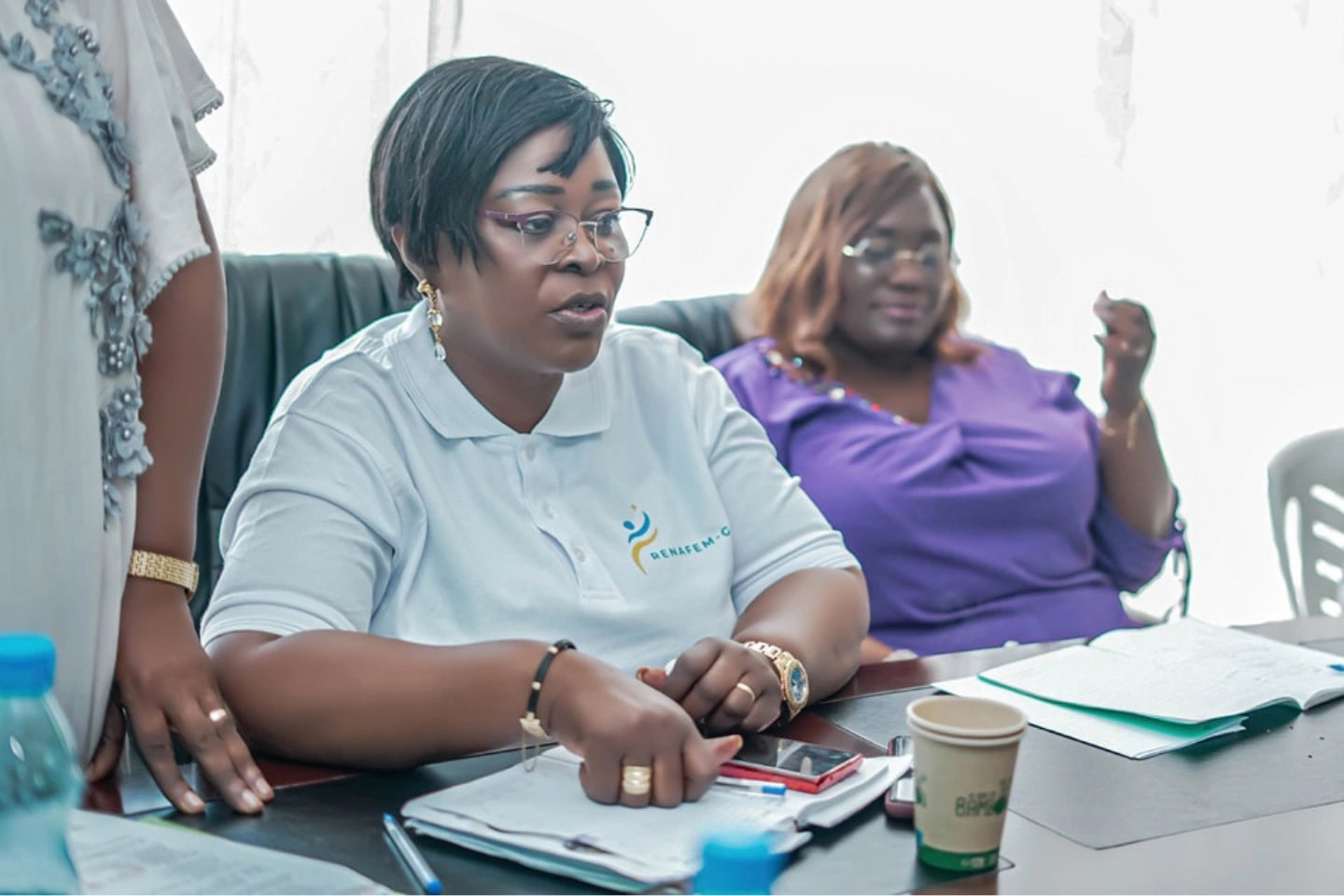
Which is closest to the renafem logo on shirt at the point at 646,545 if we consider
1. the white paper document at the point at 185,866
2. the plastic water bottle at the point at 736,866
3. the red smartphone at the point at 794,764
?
the red smartphone at the point at 794,764

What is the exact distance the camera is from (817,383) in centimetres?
221

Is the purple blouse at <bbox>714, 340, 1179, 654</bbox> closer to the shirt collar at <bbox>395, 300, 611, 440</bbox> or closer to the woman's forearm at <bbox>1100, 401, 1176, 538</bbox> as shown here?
the woman's forearm at <bbox>1100, 401, 1176, 538</bbox>

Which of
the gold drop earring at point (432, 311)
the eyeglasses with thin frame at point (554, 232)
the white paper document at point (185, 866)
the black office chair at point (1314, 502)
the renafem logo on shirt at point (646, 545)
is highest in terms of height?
the eyeglasses with thin frame at point (554, 232)

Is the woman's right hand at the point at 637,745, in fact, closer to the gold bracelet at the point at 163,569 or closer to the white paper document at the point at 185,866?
the white paper document at the point at 185,866

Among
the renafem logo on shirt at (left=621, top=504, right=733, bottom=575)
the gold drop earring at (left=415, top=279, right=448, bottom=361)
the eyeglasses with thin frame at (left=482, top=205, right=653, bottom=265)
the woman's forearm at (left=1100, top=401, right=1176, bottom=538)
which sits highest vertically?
the eyeglasses with thin frame at (left=482, top=205, right=653, bottom=265)

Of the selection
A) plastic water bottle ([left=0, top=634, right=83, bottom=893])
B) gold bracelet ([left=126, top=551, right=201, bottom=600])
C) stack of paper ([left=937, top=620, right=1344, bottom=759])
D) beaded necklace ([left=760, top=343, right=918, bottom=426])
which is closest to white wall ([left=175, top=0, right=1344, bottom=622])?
beaded necklace ([left=760, top=343, right=918, bottom=426])

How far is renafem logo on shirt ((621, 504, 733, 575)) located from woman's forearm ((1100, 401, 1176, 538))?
103 centimetres

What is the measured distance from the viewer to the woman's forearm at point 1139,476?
2.23 meters

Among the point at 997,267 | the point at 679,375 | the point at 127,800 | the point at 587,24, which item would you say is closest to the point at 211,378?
the point at 127,800

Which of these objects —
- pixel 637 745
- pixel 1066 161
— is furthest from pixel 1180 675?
pixel 1066 161

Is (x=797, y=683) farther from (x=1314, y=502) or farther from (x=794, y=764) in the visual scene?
(x=1314, y=502)

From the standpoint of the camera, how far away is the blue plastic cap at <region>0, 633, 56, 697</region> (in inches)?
27.4

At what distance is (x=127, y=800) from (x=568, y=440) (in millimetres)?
569

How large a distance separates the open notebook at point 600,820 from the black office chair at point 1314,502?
5.81 feet
